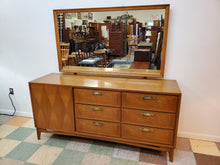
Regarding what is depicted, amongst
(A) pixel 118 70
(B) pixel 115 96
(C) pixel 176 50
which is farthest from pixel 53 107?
(C) pixel 176 50

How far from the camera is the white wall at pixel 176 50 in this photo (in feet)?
5.62

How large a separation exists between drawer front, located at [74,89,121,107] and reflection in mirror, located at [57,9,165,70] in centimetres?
45

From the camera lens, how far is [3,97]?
104 inches

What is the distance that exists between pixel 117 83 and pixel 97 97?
0.87 ft

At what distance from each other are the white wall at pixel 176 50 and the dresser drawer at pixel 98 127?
84 centimetres

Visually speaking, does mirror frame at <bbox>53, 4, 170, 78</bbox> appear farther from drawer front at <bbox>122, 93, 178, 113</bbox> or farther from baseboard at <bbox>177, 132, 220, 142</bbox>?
baseboard at <bbox>177, 132, 220, 142</bbox>

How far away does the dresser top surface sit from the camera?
1601 mm

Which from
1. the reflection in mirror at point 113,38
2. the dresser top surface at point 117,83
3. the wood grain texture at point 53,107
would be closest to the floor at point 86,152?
the wood grain texture at point 53,107

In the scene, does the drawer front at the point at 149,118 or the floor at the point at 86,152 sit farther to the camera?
the floor at the point at 86,152

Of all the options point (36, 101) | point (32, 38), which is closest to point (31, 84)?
point (36, 101)

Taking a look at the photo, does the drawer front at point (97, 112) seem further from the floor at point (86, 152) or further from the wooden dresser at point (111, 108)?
the floor at point (86, 152)

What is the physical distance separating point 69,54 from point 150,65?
3.33 feet

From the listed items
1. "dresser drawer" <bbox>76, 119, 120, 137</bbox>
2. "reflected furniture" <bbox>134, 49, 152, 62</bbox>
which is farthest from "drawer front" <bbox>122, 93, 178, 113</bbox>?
"reflected furniture" <bbox>134, 49, 152, 62</bbox>

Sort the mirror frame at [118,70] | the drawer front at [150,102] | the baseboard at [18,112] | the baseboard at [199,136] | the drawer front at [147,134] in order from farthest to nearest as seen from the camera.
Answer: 1. the baseboard at [18,112]
2. the baseboard at [199,136]
3. the mirror frame at [118,70]
4. the drawer front at [147,134]
5. the drawer front at [150,102]
